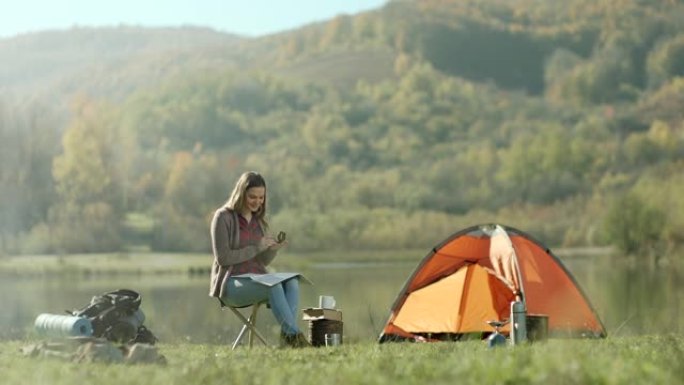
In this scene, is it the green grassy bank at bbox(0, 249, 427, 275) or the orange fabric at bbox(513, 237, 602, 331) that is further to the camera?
the green grassy bank at bbox(0, 249, 427, 275)

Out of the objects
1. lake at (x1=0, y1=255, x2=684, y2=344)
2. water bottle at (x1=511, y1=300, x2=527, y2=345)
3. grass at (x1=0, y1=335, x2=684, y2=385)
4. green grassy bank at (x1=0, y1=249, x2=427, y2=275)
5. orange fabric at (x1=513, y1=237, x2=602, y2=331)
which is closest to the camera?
grass at (x1=0, y1=335, x2=684, y2=385)

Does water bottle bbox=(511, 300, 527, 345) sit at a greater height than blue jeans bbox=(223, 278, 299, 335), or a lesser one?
lesser

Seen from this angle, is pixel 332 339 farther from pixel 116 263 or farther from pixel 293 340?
pixel 116 263

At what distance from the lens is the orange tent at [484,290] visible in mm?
13367

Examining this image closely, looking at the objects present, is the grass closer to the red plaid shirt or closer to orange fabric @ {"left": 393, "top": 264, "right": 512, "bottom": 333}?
the red plaid shirt

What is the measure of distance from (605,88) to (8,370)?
17993cm

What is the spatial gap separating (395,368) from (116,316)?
3.79 metres

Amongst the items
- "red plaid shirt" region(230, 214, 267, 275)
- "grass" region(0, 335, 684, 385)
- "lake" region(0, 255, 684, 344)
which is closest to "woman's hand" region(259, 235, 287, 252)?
"red plaid shirt" region(230, 214, 267, 275)

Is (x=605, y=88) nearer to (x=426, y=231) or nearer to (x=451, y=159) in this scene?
(x=451, y=159)

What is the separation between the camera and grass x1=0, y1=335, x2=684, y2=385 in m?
7.30

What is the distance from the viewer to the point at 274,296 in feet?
35.0

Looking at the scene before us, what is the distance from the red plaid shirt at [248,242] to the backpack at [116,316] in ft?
3.11

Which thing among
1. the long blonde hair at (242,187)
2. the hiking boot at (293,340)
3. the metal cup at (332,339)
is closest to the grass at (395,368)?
the hiking boot at (293,340)

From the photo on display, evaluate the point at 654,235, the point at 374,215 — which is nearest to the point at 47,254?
the point at 654,235
